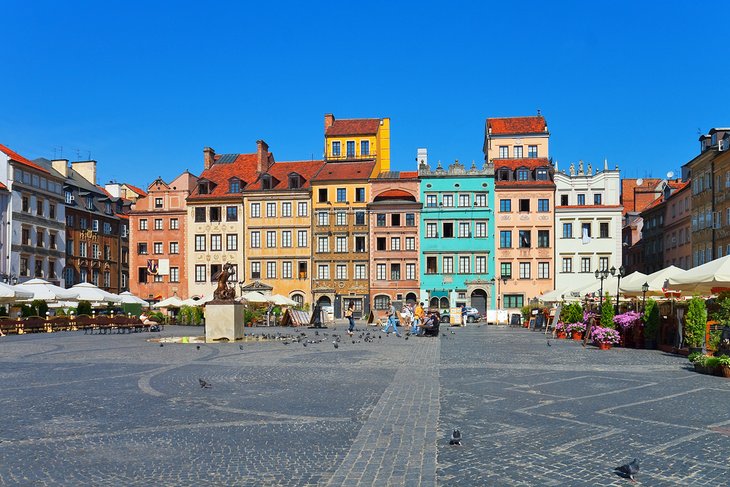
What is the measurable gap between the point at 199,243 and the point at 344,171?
15.1 m

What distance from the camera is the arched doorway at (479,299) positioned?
6312 centimetres

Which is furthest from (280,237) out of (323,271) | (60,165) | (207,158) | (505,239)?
(60,165)

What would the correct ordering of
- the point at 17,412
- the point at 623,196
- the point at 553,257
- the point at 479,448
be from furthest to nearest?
the point at 623,196
the point at 553,257
the point at 17,412
the point at 479,448

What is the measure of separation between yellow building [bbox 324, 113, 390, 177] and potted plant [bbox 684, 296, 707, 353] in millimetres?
A: 49026

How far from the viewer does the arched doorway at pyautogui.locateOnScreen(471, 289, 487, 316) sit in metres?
63.1

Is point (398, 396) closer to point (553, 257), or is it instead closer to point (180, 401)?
point (180, 401)

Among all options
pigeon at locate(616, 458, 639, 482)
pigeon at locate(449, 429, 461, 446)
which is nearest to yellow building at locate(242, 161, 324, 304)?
pigeon at locate(449, 429, 461, 446)

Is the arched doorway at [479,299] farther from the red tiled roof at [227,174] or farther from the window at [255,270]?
the red tiled roof at [227,174]

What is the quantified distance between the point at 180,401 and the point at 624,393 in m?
7.51

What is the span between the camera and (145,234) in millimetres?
67938

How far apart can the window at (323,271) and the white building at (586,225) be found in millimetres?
20266

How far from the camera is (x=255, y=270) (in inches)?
2601

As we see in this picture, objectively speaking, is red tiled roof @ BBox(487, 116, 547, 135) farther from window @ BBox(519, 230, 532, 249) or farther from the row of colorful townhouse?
window @ BBox(519, 230, 532, 249)

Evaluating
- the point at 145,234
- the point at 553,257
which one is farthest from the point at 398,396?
the point at 145,234
